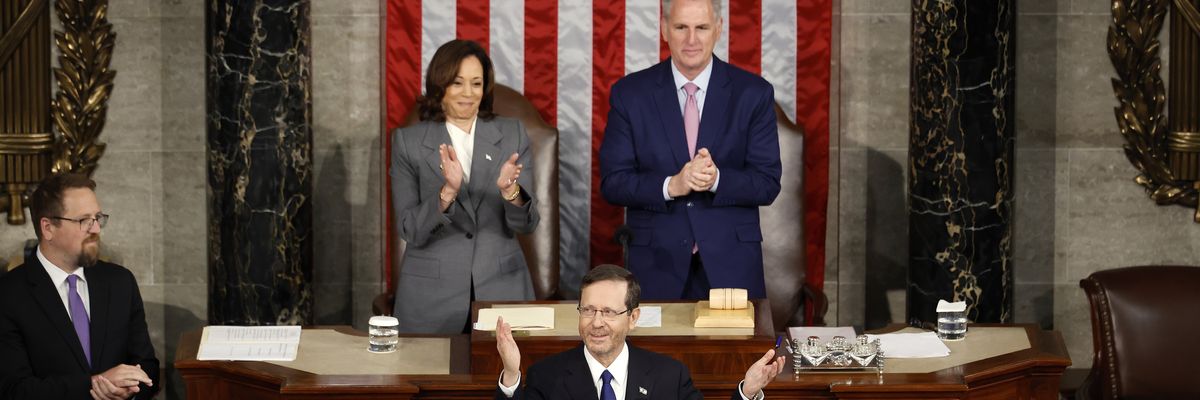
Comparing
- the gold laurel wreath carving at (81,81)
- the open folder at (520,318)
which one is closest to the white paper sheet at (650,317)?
the open folder at (520,318)

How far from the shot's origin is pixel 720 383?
4.94 m

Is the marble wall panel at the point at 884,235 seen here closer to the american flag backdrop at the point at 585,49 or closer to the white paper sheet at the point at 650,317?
the american flag backdrop at the point at 585,49

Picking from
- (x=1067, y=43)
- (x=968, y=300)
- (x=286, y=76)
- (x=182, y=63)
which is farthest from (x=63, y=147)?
(x=1067, y=43)

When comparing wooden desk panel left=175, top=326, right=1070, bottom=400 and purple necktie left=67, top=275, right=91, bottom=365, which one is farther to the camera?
purple necktie left=67, top=275, right=91, bottom=365

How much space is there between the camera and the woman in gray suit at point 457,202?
6102 mm

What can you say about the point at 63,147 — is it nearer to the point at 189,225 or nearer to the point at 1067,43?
the point at 189,225

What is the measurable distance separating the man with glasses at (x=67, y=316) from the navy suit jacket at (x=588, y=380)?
4.42 ft

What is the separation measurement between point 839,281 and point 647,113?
1.89 m

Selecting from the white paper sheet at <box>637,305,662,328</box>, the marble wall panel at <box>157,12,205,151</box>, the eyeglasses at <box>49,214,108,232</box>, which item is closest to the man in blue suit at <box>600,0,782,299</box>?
the white paper sheet at <box>637,305,662,328</box>

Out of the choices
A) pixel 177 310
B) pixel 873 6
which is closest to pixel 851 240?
Answer: pixel 873 6

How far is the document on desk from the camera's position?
5133 millimetres

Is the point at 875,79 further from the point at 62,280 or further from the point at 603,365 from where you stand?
the point at 62,280

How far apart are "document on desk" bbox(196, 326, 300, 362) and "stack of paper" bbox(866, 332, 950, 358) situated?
195 cm

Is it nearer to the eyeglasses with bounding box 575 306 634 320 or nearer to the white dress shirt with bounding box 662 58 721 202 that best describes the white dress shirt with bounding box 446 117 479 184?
the white dress shirt with bounding box 662 58 721 202
